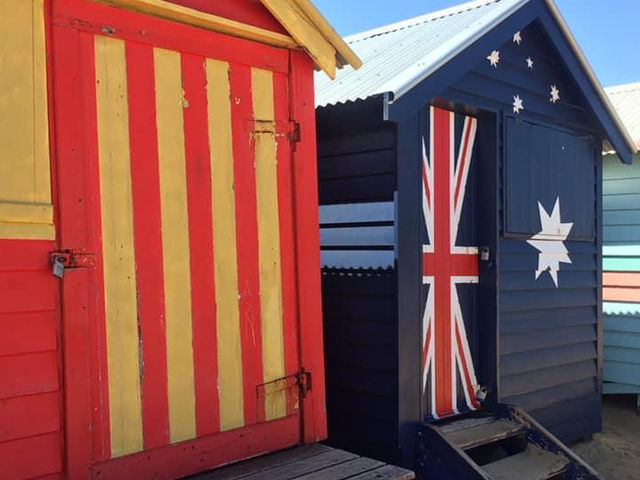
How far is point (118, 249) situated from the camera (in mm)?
2719

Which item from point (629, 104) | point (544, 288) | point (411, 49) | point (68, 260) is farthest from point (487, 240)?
point (629, 104)

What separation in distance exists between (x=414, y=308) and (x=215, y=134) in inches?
74.3

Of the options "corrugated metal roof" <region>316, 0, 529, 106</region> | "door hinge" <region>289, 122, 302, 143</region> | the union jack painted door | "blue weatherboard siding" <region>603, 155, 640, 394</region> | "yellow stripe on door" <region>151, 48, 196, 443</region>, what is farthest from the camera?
"blue weatherboard siding" <region>603, 155, 640, 394</region>

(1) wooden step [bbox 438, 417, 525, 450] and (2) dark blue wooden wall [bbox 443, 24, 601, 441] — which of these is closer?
(1) wooden step [bbox 438, 417, 525, 450]

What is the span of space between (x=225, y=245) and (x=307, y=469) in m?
1.11

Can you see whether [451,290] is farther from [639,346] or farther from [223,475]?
[639,346]

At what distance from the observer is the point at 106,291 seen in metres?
2.68

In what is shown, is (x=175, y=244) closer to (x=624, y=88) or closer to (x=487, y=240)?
(x=487, y=240)

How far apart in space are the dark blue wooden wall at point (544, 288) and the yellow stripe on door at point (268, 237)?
167 cm

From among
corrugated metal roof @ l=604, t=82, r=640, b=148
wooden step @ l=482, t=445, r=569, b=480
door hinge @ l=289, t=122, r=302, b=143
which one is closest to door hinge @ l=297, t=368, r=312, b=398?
door hinge @ l=289, t=122, r=302, b=143

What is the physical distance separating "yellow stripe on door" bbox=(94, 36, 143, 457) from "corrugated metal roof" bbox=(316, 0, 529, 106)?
5.77ft

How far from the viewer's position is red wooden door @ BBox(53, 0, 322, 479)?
2615 millimetres

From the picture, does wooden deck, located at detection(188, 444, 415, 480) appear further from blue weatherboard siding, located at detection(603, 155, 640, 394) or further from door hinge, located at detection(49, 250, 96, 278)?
blue weatherboard siding, located at detection(603, 155, 640, 394)

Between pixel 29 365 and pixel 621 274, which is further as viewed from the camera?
pixel 621 274
